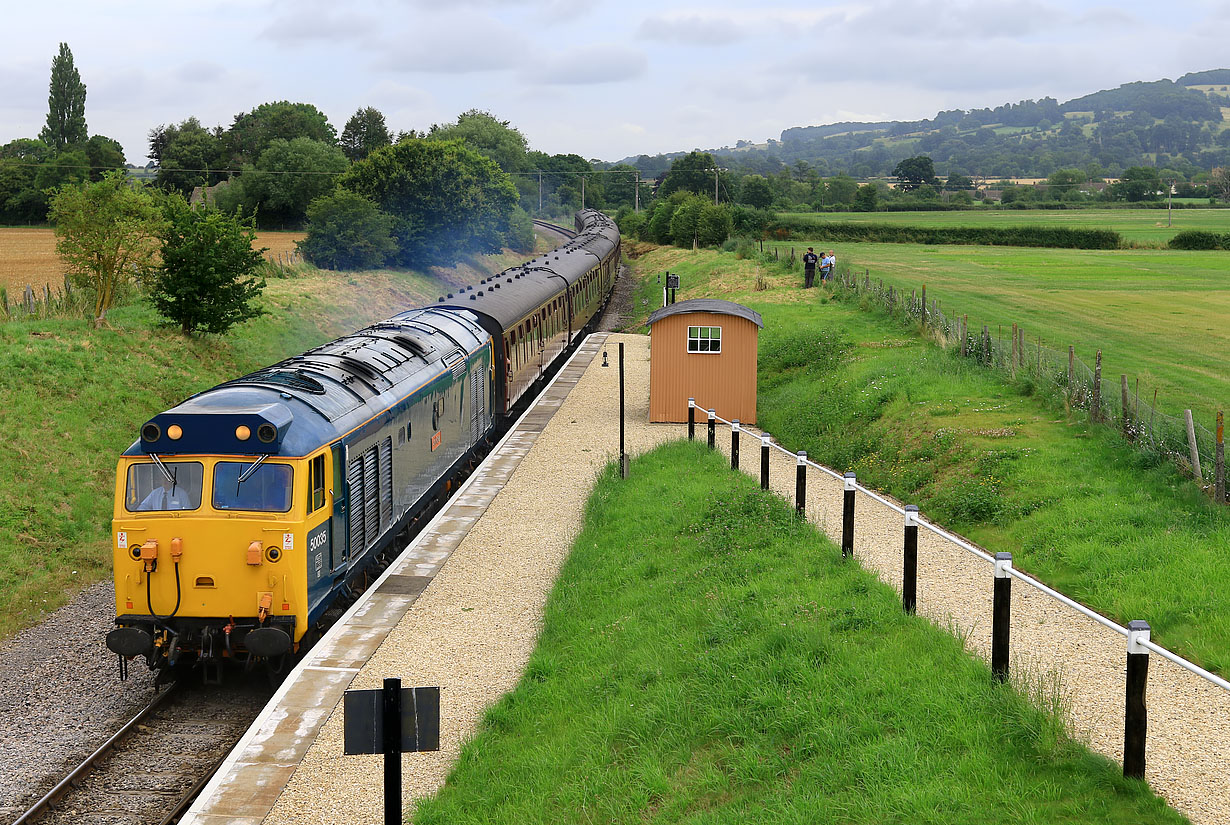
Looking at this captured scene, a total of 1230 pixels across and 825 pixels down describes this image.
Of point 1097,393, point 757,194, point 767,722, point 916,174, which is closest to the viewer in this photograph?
point 767,722

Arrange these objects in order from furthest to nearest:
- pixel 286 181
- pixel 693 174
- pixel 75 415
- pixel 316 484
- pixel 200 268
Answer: pixel 693 174 < pixel 286 181 < pixel 200 268 < pixel 75 415 < pixel 316 484

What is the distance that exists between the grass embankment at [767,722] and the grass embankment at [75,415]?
9237 millimetres

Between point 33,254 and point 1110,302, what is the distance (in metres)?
50.3

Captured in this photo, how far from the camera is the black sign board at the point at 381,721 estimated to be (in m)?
6.60

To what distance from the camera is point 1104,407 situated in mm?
19031

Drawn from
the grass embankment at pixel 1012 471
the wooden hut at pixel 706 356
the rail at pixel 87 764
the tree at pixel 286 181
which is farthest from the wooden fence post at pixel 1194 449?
the tree at pixel 286 181

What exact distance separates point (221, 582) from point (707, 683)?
19.1ft

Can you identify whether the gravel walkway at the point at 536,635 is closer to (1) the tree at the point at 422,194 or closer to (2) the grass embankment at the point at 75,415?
(2) the grass embankment at the point at 75,415

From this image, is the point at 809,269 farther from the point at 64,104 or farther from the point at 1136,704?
the point at 64,104

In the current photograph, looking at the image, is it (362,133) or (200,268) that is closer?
(200,268)

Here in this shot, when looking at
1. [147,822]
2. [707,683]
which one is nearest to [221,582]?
[147,822]

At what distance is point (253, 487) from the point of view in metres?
12.1

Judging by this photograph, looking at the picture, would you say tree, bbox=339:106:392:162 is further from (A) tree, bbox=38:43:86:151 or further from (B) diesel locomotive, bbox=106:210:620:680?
(B) diesel locomotive, bbox=106:210:620:680

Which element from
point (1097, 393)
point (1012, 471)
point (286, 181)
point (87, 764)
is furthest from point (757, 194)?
point (87, 764)
